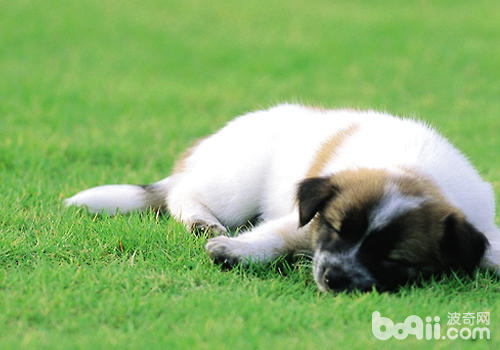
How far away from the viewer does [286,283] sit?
4234 millimetres

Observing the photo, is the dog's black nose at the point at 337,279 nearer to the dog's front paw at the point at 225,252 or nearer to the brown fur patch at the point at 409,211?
the brown fur patch at the point at 409,211

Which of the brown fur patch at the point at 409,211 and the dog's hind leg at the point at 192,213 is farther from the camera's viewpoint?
the dog's hind leg at the point at 192,213

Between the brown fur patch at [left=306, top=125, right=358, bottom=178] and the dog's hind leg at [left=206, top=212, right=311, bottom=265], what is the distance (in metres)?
0.47

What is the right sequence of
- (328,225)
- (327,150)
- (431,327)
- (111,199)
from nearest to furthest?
(431,327), (328,225), (327,150), (111,199)

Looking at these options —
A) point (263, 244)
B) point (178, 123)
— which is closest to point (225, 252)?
point (263, 244)

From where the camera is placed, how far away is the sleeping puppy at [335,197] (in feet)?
12.9

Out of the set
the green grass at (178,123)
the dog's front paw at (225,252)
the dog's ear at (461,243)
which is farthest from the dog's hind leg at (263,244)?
the dog's ear at (461,243)

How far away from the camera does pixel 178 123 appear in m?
9.37

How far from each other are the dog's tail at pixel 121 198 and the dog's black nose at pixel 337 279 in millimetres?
1933

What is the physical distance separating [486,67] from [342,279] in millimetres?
9028

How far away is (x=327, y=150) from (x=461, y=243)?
1291 millimetres

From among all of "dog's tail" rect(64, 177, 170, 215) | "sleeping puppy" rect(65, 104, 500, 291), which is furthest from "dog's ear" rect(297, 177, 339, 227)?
"dog's tail" rect(64, 177, 170, 215)

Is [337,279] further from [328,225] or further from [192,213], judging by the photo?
[192,213]

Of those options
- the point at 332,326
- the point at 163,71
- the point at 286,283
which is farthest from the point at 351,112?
the point at 163,71
